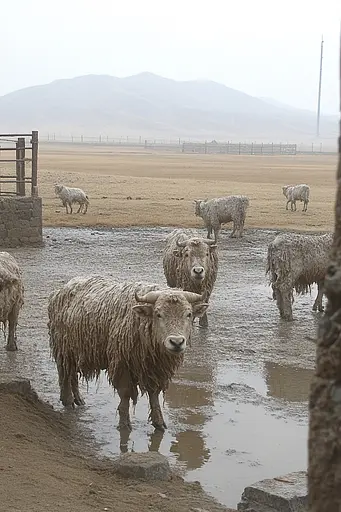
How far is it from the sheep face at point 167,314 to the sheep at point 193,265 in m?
4.29

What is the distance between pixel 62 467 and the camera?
6551 millimetres

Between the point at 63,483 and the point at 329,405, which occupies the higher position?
the point at 329,405

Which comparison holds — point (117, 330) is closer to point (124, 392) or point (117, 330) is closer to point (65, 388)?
point (124, 392)

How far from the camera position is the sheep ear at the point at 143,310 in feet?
24.4

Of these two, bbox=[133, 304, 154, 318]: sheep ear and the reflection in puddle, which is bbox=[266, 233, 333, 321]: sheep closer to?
the reflection in puddle

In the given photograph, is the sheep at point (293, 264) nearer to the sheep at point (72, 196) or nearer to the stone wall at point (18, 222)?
the stone wall at point (18, 222)

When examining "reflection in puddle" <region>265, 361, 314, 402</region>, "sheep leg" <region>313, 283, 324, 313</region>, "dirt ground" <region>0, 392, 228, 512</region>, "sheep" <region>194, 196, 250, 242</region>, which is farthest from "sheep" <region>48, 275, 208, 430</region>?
"sheep" <region>194, 196, 250, 242</region>

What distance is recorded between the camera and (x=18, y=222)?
21.0 meters

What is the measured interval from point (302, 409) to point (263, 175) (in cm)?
4614

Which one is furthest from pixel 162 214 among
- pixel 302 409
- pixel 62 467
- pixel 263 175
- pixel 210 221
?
pixel 263 175

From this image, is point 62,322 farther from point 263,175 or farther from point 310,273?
point 263,175

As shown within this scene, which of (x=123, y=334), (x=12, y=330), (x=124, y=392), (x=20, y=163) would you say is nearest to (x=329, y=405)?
(x=123, y=334)

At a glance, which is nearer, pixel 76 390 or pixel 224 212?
pixel 76 390

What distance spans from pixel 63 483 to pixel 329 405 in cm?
419
